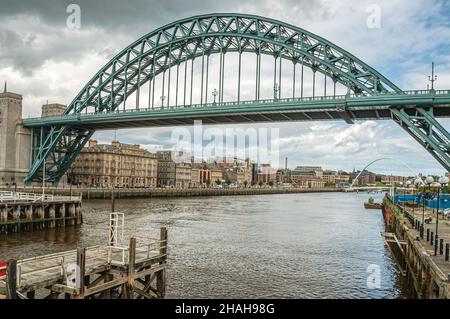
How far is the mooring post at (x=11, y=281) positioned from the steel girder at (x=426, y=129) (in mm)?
32388

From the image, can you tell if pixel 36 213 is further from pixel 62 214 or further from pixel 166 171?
pixel 166 171

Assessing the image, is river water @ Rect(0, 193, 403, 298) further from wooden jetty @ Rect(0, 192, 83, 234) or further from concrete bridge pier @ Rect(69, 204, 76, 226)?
wooden jetty @ Rect(0, 192, 83, 234)

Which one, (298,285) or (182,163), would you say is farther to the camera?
(182,163)

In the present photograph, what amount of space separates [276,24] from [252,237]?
28464 millimetres

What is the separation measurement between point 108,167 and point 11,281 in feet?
324

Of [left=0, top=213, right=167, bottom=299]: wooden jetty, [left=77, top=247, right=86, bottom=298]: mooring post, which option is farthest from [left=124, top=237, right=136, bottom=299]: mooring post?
[left=77, top=247, right=86, bottom=298]: mooring post

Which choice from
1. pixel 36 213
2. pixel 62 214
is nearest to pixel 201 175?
pixel 62 214

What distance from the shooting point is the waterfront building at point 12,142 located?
65.7 metres

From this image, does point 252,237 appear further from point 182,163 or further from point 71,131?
point 182,163

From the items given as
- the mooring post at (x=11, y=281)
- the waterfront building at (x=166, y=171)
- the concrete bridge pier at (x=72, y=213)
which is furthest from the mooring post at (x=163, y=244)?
the waterfront building at (x=166, y=171)

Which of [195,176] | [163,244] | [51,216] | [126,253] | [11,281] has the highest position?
[195,176]

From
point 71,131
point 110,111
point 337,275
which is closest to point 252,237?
point 337,275

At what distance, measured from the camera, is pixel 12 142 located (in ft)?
221
